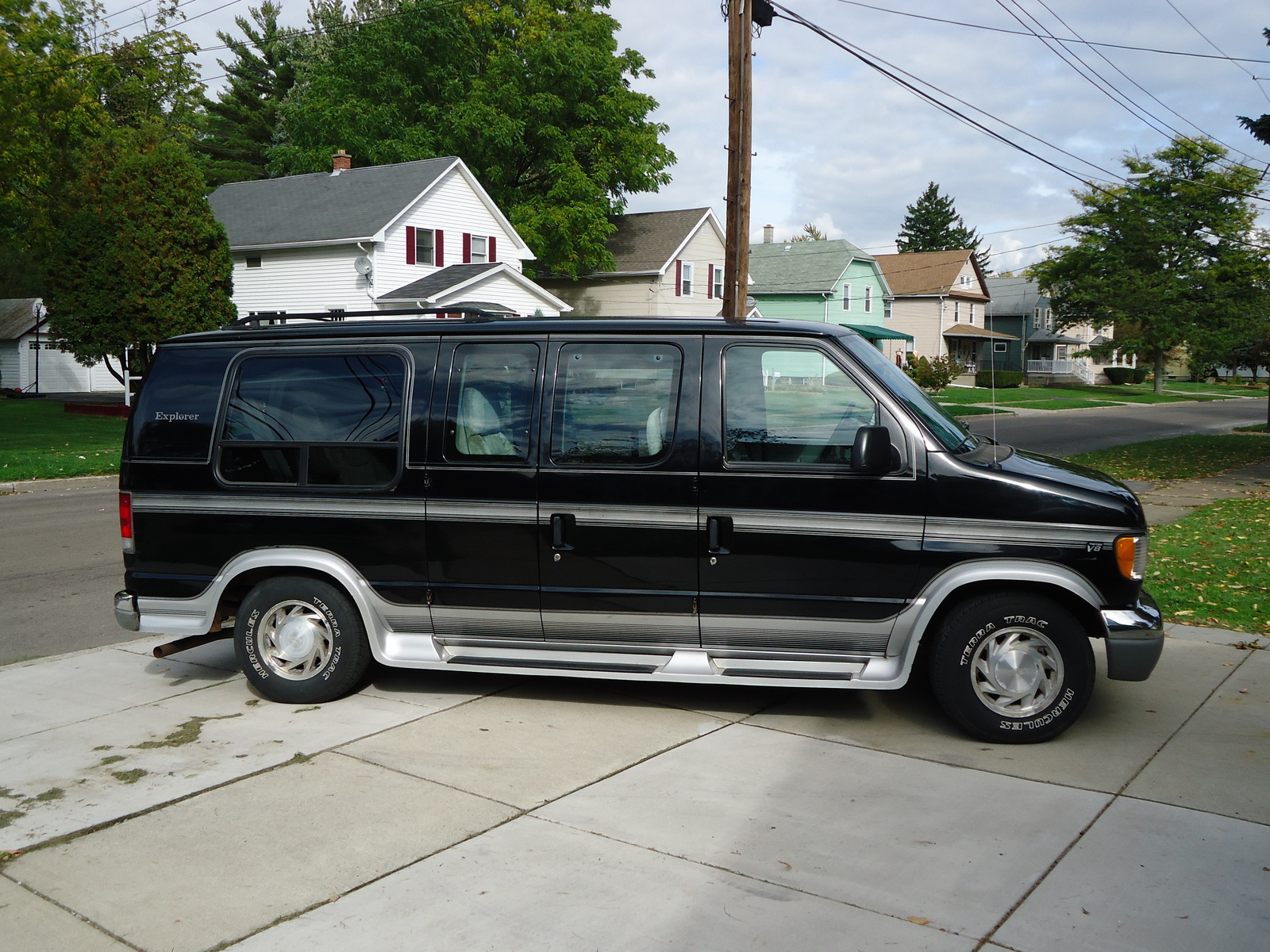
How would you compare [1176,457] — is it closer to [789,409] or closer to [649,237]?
[789,409]

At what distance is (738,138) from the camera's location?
623 inches

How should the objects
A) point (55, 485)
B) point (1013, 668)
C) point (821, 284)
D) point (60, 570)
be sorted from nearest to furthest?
point (1013, 668) < point (60, 570) < point (55, 485) < point (821, 284)

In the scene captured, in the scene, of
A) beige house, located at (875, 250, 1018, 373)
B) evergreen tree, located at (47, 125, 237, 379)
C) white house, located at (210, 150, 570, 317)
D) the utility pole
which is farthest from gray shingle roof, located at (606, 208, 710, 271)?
the utility pole

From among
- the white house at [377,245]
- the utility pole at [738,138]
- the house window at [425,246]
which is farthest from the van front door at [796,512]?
the house window at [425,246]

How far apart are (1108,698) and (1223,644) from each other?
182 cm

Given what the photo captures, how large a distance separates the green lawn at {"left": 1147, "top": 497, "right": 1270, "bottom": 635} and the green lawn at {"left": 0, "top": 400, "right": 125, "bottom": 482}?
1687 cm

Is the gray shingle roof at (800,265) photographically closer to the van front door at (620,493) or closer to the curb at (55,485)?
the curb at (55,485)

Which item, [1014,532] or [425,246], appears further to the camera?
[425,246]

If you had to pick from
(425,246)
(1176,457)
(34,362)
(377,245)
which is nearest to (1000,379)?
(425,246)

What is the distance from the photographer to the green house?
53.3m

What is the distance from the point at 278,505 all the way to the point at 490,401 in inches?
53.2

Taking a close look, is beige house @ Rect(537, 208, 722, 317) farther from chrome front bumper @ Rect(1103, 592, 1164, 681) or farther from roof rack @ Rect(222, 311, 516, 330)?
chrome front bumper @ Rect(1103, 592, 1164, 681)

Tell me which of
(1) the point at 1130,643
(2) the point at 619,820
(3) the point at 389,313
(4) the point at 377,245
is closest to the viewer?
(2) the point at 619,820

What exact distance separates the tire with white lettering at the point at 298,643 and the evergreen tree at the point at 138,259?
21817 mm
